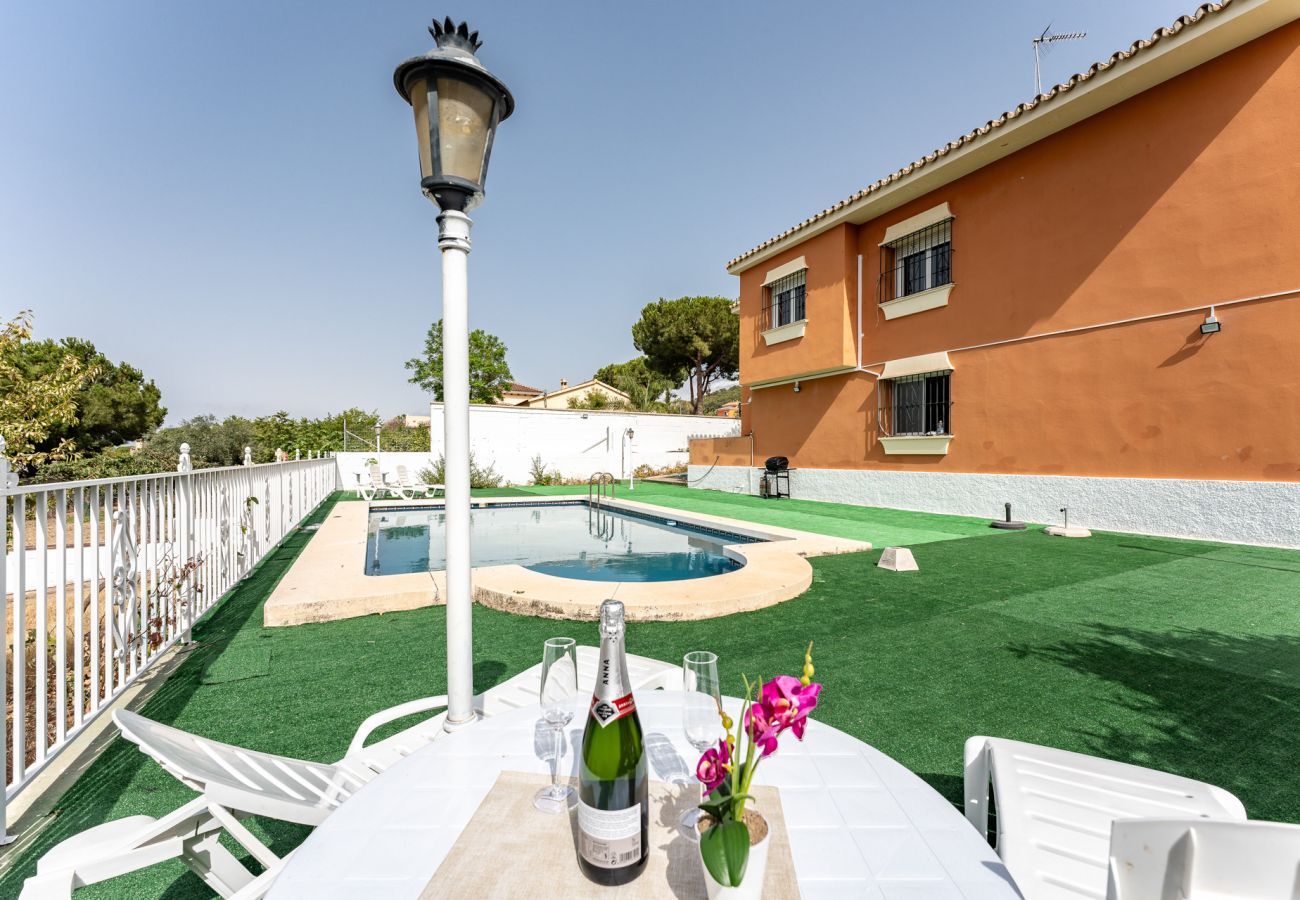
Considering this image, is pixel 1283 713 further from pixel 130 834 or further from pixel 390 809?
pixel 130 834

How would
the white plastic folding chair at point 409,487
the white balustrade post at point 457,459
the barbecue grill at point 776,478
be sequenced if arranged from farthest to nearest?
the white plastic folding chair at point 409,487, the barbecue grill at point 776,478, the white balustrade post at point 457,459

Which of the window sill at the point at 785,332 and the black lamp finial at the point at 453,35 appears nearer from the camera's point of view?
the black lamp finial at the point at 453,35

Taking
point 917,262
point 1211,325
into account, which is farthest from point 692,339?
point 1211,325

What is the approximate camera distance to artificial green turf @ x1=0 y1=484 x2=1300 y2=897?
7.01 ft

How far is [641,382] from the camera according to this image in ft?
122

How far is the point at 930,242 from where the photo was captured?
406 inches

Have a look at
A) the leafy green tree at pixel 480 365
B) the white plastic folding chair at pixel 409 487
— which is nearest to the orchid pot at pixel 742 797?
the white plastic folding chair at pixel 409 487

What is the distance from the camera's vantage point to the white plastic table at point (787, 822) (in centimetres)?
79

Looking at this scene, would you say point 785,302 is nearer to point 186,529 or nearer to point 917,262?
point 917,262

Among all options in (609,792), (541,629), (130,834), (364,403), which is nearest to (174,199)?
(541,629)

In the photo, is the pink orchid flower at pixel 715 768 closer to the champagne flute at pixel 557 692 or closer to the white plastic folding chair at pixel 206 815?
the champagne flute at pixel 557 692

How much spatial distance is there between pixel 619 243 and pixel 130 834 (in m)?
18.0

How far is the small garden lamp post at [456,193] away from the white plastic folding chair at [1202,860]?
1593 millimetres

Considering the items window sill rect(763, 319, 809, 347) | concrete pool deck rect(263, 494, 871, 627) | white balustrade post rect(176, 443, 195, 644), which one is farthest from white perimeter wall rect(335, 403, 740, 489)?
white balustrade post rect(176, 443, 195, 644)
